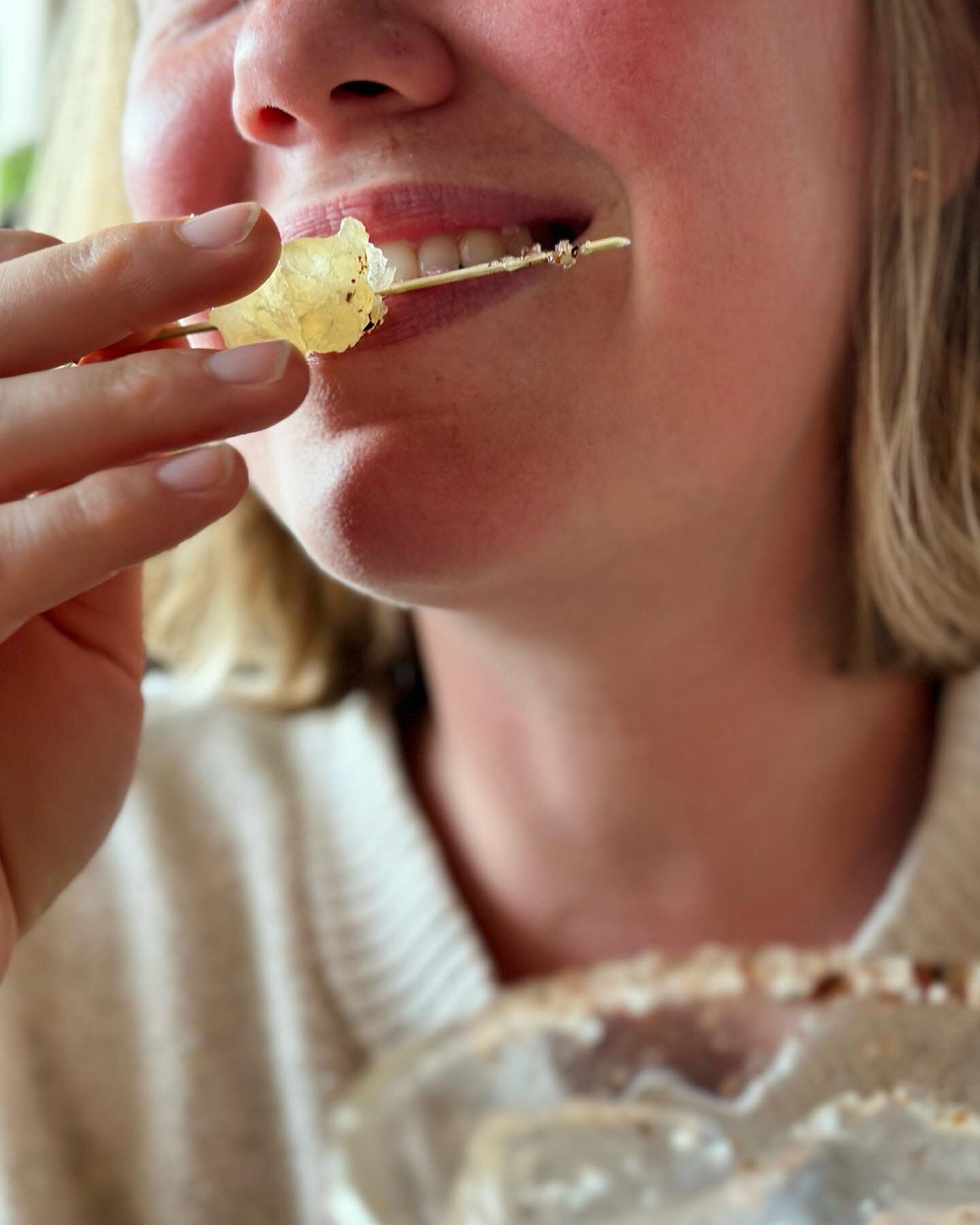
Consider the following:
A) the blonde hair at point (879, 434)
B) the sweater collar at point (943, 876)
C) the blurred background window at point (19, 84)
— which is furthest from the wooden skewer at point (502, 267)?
the blurred background window at point (19, 84)

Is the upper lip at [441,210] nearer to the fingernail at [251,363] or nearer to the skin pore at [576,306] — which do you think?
the skin pore at [576,306]

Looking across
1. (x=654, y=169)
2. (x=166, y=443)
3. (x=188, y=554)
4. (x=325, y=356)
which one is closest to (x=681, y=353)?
(x=654, y=169)

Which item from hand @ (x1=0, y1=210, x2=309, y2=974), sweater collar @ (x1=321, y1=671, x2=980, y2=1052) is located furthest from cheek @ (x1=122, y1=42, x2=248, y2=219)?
sweater collar @ (x1=321, y1=671, x2=980, y2=1052)

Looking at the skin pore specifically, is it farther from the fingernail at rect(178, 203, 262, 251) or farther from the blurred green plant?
the blurred green plant

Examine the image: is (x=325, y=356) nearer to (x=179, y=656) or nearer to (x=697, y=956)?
(x=697, y=956)

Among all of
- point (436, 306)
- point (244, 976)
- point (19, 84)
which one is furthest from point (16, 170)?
point (436, 306)

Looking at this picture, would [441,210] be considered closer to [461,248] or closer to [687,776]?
[461,248]
